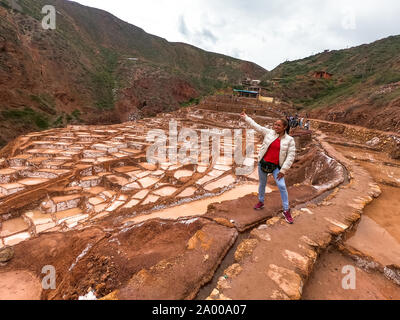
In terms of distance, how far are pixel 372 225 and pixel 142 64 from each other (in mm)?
46186

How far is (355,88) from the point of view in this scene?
21.7m

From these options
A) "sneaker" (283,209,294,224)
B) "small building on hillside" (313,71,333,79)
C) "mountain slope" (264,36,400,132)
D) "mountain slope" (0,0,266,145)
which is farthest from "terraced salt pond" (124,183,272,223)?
"small building on hillside" (313,71,333,79)

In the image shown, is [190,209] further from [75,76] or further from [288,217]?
[75,76]

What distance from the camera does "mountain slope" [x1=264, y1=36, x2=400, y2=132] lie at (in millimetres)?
12062

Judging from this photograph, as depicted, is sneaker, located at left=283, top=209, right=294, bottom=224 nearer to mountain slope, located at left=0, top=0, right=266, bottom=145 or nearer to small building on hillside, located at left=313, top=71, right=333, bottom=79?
mountain slope, located at left=0, top=0, right=266, bottom=145

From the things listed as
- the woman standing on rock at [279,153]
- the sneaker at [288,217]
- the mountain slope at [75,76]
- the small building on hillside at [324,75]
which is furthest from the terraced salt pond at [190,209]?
A: the small building on hillside at [324,75]

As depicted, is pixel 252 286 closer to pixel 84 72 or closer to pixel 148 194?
pixel 148 194

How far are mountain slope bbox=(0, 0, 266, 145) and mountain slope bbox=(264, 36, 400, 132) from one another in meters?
21.6

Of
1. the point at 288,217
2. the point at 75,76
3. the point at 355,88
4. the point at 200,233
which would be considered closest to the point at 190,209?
the point at 200,233

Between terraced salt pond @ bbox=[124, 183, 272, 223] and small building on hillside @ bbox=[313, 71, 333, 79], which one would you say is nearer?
terraced salt pond @ bbox=[124, 183, 272, 223]

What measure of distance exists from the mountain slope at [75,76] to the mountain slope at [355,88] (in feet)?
70.9

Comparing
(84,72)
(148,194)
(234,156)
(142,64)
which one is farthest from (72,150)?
(142,64)

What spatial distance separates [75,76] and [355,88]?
37.4 meters

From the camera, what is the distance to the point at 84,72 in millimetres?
30516
